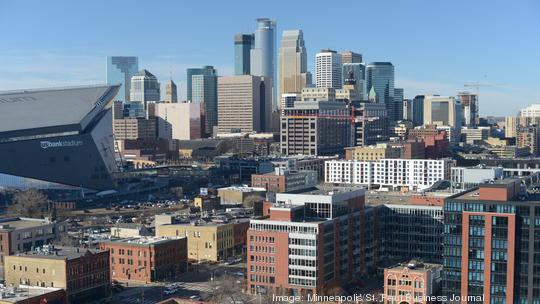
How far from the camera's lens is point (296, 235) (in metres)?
28.0

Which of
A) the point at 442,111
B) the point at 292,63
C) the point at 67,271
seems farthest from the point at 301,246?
the point at 292,63

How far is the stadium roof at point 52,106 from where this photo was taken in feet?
186

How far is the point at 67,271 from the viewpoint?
27094 mm

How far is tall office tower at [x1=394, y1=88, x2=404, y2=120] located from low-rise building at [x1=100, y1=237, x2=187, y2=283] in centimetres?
12489

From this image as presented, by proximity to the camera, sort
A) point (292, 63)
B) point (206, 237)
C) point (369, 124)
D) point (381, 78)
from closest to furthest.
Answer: point (206, 237) → point (369, 124) → point (381, 78) → point (292, 63)

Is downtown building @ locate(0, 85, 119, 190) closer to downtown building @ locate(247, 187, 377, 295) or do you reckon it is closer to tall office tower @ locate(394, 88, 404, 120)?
downtown building @ locate(247, 187, 377, 295)

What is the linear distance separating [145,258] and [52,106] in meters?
31.6

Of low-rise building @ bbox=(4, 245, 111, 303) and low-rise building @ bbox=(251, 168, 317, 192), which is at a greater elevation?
low-rise building @ bbox=(251, 168, 317, 192)

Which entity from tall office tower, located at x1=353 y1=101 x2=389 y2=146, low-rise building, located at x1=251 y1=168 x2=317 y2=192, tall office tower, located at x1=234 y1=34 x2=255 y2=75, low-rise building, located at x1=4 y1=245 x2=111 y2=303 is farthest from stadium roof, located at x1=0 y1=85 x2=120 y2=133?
tall office tower, located at x1=234 y1=34 x2=255 y2=75

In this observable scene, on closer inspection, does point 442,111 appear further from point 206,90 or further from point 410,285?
point 410,285

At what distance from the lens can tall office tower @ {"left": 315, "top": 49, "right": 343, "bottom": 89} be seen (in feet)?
517

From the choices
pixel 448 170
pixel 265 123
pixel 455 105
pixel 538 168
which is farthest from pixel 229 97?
pixel 538 168

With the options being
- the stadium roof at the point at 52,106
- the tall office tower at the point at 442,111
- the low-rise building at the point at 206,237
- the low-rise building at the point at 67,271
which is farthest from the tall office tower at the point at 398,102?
the low-rise building at the point at 67,271

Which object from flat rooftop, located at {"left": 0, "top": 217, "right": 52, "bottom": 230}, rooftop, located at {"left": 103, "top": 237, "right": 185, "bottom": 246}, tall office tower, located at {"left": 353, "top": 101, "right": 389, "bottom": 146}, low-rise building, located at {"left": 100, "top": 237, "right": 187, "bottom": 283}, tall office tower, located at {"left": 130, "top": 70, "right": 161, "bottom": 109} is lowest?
low-rise building, located at {"left": 100, "top": 237, "right": 187, "bottom": 283}
